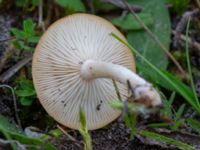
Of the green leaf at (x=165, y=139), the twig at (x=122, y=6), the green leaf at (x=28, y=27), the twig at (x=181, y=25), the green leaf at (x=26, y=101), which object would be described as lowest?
the green leaf at (x=165, y=139)

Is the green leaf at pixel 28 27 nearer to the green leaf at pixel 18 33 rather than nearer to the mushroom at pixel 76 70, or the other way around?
the green leaf at pixel 18 33

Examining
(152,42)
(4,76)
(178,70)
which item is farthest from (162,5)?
(4,76)

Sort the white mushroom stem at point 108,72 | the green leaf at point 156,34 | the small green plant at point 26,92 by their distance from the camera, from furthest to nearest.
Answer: the green leaf at point 156,34 → the small green plant at point 26,92 → the white mushroom stem at point 108,72

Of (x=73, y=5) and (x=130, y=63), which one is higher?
(x=73, y=5)

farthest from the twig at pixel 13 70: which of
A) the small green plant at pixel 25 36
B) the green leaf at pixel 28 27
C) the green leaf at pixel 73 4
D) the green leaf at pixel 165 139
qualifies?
the green leaf at pixel 165 139

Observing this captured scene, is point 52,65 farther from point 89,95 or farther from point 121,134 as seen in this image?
point 121,134

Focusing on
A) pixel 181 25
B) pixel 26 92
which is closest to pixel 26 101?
pixel 26 92

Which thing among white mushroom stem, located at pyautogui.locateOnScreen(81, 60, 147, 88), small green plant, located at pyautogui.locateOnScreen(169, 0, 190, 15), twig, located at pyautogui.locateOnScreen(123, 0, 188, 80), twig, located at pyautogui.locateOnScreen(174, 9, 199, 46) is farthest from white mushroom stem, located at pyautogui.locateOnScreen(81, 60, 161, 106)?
small green plant, located at pyautogui.locateOnScreen(169, 0, 190, 15)
